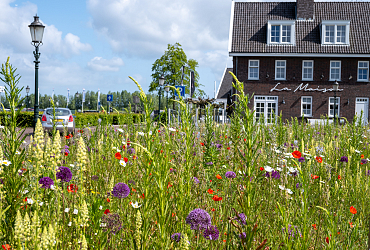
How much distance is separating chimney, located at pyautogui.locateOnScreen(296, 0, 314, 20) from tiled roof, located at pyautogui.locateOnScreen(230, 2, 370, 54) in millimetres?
459

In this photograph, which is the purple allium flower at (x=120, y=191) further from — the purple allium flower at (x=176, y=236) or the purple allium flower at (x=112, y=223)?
the purple allium flower at (x=176, y=236)

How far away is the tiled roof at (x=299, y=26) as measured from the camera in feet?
78.4

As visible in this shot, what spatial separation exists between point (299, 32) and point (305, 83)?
14.2ft

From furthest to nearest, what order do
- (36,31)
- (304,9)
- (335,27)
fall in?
(304,9) → (335,27) → (36,31)

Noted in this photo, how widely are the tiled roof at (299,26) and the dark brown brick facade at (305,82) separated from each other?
0.78 metres

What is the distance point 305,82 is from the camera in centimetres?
2392

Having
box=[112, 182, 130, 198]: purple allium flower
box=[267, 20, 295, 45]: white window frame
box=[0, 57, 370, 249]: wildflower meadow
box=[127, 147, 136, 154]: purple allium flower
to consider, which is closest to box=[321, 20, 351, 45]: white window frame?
box=[267, 20, 295, 45]: white window frame

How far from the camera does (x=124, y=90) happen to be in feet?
499

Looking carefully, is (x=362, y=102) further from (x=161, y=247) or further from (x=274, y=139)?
(x=161, y=247)

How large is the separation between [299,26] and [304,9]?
5.04ft

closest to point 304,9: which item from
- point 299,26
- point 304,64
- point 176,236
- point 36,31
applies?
point 299,26

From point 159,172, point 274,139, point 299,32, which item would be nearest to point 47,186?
point 159,172

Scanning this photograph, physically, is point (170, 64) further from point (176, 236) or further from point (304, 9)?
point (176, 236)

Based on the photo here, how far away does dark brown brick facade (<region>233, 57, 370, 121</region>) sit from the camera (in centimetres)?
2369
